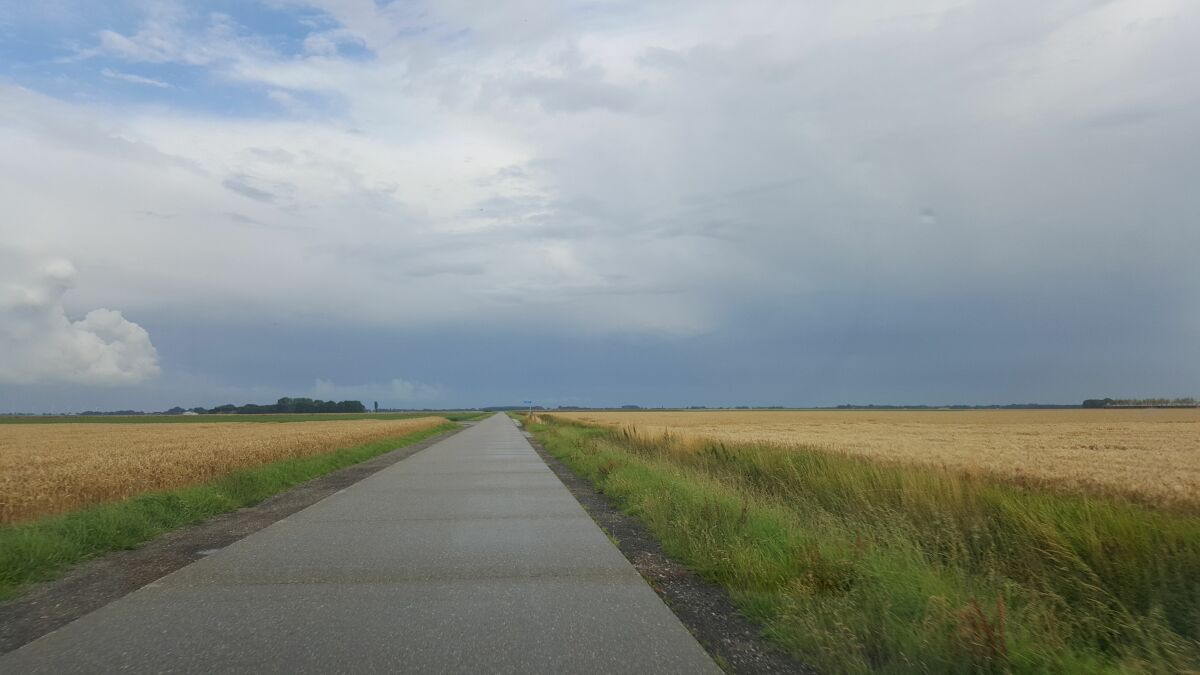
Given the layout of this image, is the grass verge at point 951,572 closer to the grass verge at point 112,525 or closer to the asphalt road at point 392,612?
the asphalt road at point 392,612

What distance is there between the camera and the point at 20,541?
911 cm

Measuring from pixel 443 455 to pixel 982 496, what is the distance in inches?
860

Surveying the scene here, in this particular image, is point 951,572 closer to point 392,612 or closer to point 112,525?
point 392,612

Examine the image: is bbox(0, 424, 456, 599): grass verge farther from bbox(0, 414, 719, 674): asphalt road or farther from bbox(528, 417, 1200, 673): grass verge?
bbox(528, 417, 1200, 673): grass verge

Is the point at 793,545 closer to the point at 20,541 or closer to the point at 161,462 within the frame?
the point at 20,541

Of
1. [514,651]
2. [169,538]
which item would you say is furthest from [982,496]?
[169,538]

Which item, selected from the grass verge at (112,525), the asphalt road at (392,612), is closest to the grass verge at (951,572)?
the asphalt road at (392,612)

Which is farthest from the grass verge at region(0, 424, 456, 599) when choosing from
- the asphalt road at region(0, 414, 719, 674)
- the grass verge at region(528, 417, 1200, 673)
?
the grass verge at region(528, 417, 1200, 673)

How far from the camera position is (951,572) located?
7.75 m

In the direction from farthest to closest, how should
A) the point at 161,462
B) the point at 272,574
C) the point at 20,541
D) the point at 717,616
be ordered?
the point at 161,462 < the point at 20,541 < the point at 272,574 < the point at 717,616

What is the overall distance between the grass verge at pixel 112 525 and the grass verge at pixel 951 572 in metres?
6.95

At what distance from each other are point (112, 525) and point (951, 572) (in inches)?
409

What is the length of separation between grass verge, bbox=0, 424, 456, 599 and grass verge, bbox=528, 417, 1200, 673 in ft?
22.8

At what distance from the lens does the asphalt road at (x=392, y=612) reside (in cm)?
515
